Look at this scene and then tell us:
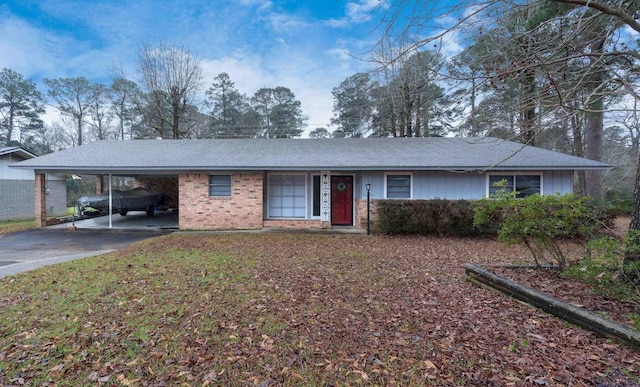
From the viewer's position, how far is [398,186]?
1045 centimetres

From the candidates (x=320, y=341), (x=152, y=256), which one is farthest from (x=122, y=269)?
(x=320, y=341)

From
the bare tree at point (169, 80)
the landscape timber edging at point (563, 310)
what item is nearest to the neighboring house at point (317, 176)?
the landscape timber edging at point (563, 310)

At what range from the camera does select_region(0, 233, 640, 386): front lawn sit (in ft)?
7.92

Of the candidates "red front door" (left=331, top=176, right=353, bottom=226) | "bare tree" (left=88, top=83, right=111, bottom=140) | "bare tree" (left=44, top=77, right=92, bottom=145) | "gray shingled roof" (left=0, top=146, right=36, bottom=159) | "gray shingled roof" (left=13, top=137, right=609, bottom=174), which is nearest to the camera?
"gray shingled roof" (left=13, top=137, right=609, bottom=174)

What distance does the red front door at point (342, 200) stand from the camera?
11195mm

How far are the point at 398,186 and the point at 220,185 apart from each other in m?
6.65

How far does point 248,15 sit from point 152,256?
1059 cm

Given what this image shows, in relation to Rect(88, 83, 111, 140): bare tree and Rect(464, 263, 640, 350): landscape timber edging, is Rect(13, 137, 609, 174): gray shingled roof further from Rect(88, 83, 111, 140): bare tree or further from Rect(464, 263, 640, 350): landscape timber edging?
Rect(88, 83, 111, 140): bare tree

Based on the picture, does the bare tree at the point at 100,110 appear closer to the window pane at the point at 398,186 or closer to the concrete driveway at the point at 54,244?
the concrete driveway at the point at 54,244

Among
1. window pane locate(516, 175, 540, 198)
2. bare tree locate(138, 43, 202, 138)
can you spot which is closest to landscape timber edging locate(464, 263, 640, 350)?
window pane locate(516, 175, 540, 198)

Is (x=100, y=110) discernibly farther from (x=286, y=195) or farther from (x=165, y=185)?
(x=286, y=195)

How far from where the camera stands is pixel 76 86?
24281mm

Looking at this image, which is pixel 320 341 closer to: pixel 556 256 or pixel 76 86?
pixel 556 256

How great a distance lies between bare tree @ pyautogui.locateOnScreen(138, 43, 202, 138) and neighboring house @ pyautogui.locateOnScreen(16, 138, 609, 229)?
9304mm
